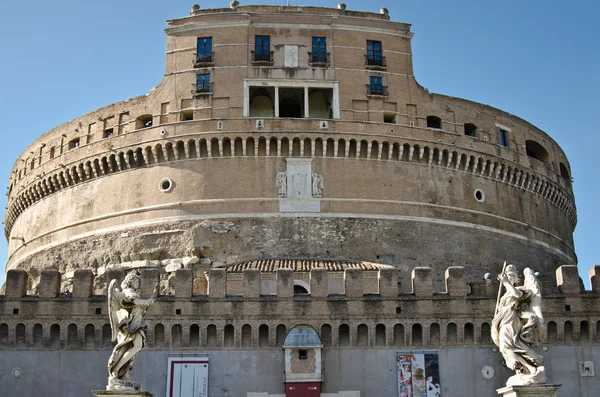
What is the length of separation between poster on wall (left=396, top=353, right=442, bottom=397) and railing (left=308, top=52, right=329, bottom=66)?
46.1 feet

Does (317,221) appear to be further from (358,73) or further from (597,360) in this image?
(597,360)

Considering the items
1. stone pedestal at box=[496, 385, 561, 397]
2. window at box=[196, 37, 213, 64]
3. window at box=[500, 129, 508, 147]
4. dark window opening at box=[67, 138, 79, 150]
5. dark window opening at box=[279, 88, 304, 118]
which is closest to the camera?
stone pedestal at box=[496, 385, 561, 397]

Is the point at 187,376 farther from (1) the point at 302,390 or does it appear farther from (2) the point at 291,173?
(2) the point at 291,173

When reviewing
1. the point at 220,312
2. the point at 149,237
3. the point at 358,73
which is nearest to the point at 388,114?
the point at 358,73

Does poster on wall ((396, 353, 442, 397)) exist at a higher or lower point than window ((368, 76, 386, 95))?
lower

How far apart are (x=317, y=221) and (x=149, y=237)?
259 inches

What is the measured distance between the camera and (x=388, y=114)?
1310 inches

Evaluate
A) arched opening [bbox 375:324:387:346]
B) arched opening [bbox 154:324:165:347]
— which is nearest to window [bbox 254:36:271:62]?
arched opening [bbox 154:324:165:347]

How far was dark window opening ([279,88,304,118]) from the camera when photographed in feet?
111

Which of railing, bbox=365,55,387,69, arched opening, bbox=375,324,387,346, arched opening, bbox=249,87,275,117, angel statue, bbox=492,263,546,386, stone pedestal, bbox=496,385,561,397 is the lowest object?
stone pedestal, bbox=496,385,561,397

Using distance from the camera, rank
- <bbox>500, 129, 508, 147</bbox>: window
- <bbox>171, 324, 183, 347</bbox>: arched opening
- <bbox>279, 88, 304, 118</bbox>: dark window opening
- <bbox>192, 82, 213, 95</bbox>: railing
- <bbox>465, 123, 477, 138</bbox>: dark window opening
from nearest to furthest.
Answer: <bbox>171, 324, 183, 347</bbox>: arched opening, <bbox>192, 82, 213, 95</bbox>: railing, <bbox>279, 88, 304, 118</bbox>: dark window opening, <bbox>465, 123, 477, 138</bbox>: dark window opening, <bbox>500, 129, 508, 147</bbox>: window

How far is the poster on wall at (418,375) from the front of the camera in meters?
23.5

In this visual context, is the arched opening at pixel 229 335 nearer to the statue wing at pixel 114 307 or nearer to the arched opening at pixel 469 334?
the arched opening at pixel 469 334

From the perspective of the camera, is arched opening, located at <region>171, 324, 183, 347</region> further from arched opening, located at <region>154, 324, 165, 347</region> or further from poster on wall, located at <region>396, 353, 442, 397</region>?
poster on wall, located at <region>396, 353, 442, 397</region>
